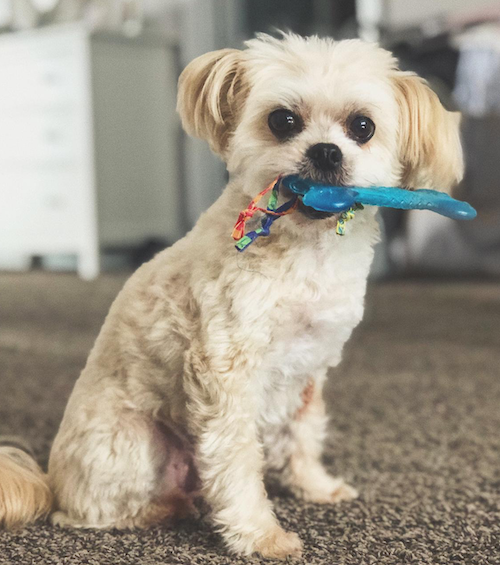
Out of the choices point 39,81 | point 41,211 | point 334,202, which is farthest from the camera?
point 41,211

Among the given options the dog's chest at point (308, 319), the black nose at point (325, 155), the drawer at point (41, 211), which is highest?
the black nose at point (325, 155)

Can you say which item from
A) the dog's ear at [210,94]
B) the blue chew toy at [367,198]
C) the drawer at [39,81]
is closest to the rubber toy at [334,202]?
the blue chew toy at [367,198]

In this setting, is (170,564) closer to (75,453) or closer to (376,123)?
(75,453)

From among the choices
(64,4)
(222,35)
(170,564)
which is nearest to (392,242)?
(222,35)

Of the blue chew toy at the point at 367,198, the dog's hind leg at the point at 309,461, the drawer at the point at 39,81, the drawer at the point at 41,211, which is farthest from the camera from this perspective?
the drawer at the point at 41,211

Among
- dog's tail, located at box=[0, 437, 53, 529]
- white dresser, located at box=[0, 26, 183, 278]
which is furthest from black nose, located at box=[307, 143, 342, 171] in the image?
white dresser, located at box=[0, 26, 183, 278]

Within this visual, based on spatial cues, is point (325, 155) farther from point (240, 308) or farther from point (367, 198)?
point (240, 308)

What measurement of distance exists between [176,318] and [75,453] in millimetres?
238

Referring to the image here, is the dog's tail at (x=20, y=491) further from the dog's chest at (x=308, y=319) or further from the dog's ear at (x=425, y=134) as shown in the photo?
the dog's ear at (x=425, y=134)

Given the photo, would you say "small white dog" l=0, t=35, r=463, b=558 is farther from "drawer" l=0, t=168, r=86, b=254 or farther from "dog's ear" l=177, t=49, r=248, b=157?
"drawer" l=0, t=168, r=86, b=254

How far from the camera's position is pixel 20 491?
0.99 metres

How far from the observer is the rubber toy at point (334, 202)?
90 cm

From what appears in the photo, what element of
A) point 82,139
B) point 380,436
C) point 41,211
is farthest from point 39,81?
point 380,436

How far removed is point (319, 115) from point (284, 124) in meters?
0.05
